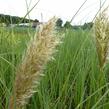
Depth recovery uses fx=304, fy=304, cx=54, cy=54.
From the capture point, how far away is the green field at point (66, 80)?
3.47ft

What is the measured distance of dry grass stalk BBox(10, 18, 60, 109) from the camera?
1.44 feet

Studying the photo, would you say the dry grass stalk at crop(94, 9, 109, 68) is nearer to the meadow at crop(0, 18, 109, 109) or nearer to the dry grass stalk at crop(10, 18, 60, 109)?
the meadow at crop(0, 18, 109, 109)

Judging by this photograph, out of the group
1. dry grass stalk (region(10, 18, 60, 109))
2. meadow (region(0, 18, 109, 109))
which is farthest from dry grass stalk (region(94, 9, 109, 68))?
dry grass stalk (region(10, 18, 60, 109))

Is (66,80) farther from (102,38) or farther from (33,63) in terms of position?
(33,63)

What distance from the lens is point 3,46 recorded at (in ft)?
5.95

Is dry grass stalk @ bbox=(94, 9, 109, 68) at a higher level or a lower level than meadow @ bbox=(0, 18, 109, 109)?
higher

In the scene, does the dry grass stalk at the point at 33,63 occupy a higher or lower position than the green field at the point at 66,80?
higher

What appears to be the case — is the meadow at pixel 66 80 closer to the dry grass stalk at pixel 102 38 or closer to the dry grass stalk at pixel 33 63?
the dry grass stalk at pixel 102 38

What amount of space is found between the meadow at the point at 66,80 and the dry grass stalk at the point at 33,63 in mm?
437

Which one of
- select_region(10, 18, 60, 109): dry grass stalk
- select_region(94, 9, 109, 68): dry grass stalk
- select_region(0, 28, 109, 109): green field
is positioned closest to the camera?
select_region(10, 18, 60, 109): dry grass stalk

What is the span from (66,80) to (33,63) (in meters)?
0.62

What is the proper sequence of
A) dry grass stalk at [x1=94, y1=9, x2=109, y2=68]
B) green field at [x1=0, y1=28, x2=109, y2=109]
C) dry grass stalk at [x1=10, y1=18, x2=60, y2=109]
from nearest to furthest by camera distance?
dry grass stalk at [x1=10, y1=18, x2=60, y2=109], dry grass stalk at [x1=94, y1=9, x2=109, y2=68], green field at [x1=0, y1=28, x2=109, y2=109]

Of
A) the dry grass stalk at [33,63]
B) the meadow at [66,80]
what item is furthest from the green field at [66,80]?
the dry grass stalk at [33,63]

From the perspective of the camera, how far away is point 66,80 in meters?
1.05
